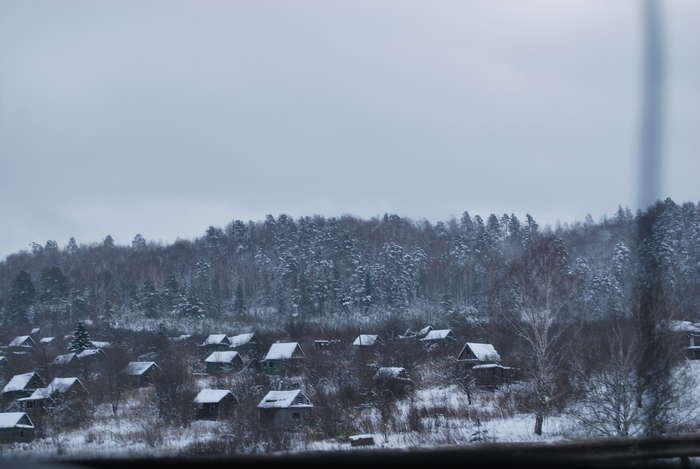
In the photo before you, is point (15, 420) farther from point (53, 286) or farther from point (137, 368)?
point (53, 286)

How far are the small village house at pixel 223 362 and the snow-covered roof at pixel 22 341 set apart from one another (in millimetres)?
15517

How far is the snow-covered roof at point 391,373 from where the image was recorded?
30983mm

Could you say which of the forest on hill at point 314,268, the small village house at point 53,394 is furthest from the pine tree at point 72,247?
the small village house at point 53,394

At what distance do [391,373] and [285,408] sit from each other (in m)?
8.01

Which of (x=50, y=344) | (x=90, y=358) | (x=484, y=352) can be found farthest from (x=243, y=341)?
(x=484, y=352)

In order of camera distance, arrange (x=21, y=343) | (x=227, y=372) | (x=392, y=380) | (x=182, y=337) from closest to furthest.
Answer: (x=392, y=380) < (x=227, y=372) < (x=21, y=343) < (x=182, y=337)

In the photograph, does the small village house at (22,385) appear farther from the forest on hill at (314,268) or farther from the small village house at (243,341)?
the forest on hill at (314,268)

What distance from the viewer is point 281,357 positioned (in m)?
40.7

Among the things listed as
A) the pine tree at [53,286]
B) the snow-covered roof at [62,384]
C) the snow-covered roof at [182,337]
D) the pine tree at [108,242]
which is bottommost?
the snow-covered roof at [62,384]

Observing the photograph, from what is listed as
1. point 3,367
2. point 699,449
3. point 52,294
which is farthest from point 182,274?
point 699,449

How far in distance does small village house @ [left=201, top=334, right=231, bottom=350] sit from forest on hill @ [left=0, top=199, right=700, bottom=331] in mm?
15685

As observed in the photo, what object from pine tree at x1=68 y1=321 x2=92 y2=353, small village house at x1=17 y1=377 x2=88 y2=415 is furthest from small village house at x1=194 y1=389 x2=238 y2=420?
pine tree at x1=68 y1=321 x2=92 y2=353

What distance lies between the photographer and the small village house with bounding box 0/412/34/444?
2303cm

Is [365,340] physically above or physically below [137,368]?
above
